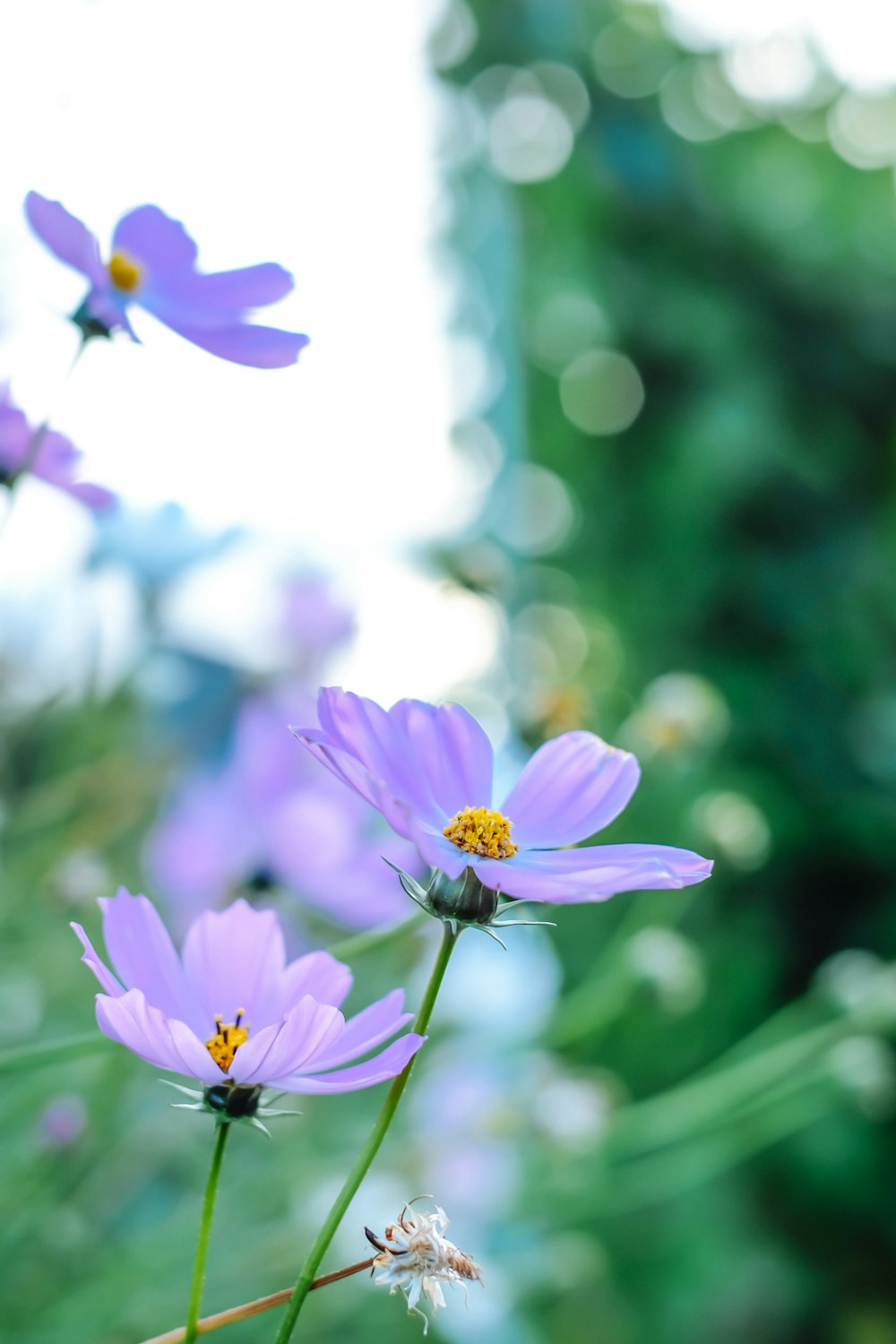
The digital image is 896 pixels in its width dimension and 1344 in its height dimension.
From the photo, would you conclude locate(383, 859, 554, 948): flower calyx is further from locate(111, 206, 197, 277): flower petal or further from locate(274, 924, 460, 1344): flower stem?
locate(111, 206, 197, 277): flower petal

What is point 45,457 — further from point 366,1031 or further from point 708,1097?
point 708,1097

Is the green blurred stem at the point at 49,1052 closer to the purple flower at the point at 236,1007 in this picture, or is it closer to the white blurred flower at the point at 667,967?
the purple flower at the point at 236,1007

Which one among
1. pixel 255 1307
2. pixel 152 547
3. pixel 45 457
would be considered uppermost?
pixel 152 547

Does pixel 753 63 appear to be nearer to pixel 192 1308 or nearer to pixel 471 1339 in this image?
pixel 471 1339

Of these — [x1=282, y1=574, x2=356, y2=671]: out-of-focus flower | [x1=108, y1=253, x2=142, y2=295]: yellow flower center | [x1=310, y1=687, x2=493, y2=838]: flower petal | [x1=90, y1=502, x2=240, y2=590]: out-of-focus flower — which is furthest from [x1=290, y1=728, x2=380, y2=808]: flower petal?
[x1=282, y1=574, x2=356, y2=671]: out-of-focus flower

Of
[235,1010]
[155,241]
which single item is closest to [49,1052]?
[235,1010]

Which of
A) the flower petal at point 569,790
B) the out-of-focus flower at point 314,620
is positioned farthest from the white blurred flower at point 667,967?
the flower petal at point 569,790
